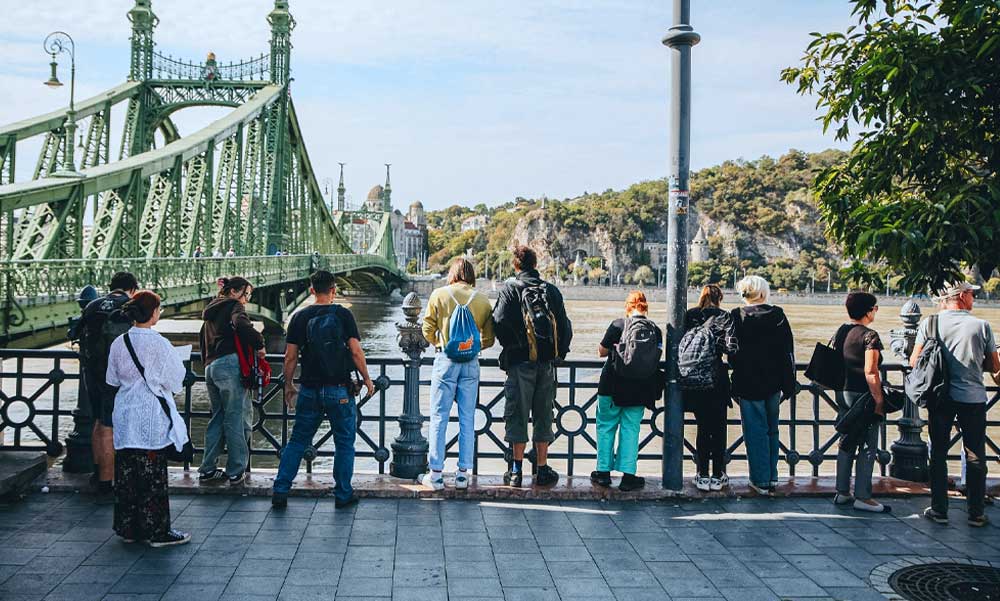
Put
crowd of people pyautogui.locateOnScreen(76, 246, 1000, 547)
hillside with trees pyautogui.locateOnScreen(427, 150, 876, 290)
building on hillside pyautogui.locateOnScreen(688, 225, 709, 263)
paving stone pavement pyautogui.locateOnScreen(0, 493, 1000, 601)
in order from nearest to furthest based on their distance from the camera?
paving stone pavement pyautogui.locateOnScreen(0, 493, 1000, 601)
crowd of people pyautogui.locateOnScreen(76, 246, 1000, 547)
building on hillside pyautogui.locateOnScreen(688, 225, 709, 263)
hillside with trees pyautogui.locateOnScreen(427, 150, 876, 290)

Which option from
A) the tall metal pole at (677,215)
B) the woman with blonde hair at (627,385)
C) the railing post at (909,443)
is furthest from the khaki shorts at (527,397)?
the railing post at (909,443)

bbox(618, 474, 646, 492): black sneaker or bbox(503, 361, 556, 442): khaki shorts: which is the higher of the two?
bbox(503, 361, 556, 442): khaki shorts

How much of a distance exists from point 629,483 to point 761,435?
100 centimetres

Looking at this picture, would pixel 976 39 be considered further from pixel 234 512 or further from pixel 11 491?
pixel 11 491

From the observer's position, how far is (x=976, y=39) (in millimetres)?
4406

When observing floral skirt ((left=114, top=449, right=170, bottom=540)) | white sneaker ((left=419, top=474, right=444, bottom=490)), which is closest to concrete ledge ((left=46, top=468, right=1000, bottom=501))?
white sneaker ((left=419, top=474, right=444, bottom=490))

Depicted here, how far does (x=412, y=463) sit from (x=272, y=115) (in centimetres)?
2740

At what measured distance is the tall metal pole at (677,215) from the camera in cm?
570

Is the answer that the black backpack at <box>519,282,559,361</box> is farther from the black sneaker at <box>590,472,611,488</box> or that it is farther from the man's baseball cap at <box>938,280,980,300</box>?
the man's baseball cap at <box>938,280,980,300</box>

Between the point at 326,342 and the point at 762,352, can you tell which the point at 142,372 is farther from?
the point at 762,352

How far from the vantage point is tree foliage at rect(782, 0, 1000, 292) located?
4.24 m

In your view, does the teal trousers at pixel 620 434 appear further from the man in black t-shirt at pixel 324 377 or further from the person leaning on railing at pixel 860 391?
the man in black t-shirt at pixel 324 377

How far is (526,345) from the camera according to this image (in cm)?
563

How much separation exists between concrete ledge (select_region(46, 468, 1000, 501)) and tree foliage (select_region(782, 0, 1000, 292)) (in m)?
1.81
